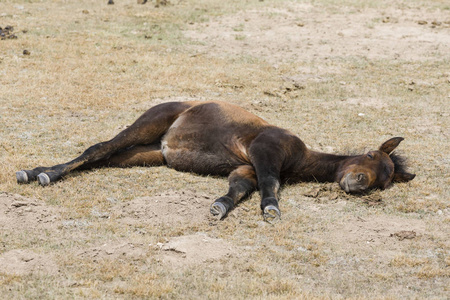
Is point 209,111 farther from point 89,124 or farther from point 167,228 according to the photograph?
point 89,124

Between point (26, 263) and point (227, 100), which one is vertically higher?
point (26, 263)

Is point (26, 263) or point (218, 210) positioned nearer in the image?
point (26, 263)

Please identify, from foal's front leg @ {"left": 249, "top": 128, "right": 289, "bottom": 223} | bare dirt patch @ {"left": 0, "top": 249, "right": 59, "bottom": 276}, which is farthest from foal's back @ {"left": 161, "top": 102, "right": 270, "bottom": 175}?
bare dirt patch @ {"left": 0, "top": 249, "right": 59, "bottom": 276}

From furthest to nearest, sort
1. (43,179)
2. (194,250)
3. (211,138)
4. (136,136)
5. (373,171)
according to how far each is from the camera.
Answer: (136,136) < (211,138) < (373,171) < (43,179) < (194,250)

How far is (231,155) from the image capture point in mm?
6645

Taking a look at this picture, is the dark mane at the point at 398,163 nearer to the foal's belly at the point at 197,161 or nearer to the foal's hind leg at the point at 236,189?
the foal's hind leg at the point at 236,189

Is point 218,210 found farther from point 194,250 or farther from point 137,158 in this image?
point 137,158

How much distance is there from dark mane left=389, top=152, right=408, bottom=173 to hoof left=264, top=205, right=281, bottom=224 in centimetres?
208

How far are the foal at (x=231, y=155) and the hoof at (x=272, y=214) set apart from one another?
0.22m

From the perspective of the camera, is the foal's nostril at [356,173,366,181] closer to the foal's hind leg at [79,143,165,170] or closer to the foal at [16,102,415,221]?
the foal at [16,102,415,221]

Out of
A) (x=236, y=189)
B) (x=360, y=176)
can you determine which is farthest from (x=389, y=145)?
(x=236, y=189)

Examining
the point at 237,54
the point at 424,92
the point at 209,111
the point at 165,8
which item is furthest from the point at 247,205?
the point at 165,8

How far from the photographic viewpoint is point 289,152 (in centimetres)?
650

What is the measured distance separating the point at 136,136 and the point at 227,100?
3879 mm
